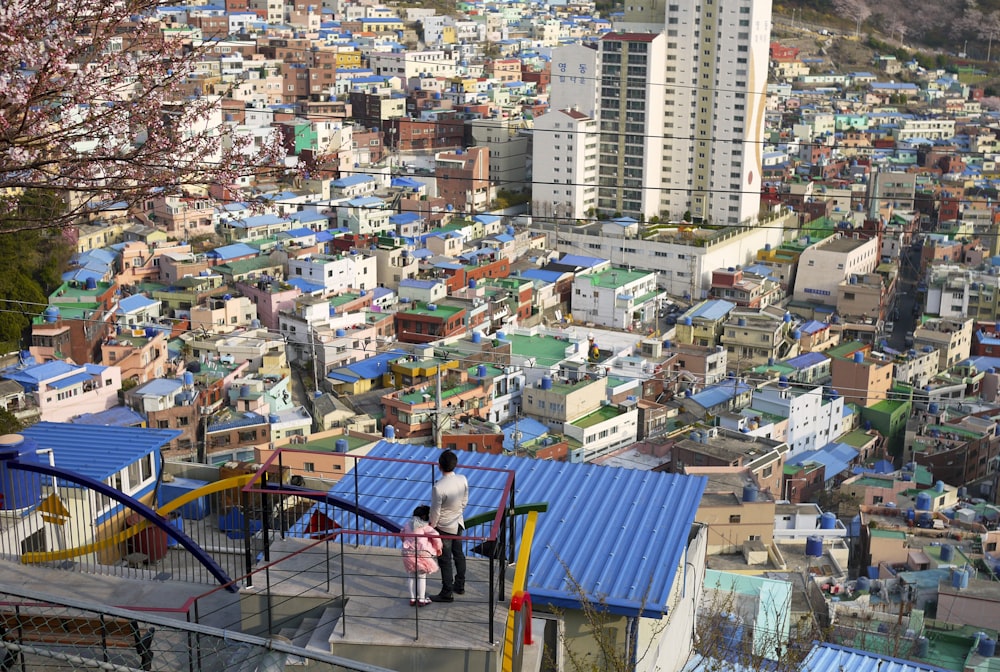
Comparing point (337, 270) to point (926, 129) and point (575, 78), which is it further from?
point (926, 129)

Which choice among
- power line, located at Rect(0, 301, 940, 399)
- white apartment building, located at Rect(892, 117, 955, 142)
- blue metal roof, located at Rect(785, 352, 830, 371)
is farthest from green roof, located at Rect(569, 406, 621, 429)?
white apartment building, located at Rect(892, 117, 955, 142)

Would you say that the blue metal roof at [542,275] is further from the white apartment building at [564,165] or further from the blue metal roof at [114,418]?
the blue metal roof at [114,418]

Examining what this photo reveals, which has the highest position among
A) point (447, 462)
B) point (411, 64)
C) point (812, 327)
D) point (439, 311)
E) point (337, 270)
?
point (411, 64)

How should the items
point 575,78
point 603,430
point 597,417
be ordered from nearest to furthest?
point 603,430 < point 597,417 < point 575,78

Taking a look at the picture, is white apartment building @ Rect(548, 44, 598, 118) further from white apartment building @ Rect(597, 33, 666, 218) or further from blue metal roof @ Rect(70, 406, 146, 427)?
blue metal roof @ Rect(70, 406, 146, 427)

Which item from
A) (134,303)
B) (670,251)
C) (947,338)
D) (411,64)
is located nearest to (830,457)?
(947,338)

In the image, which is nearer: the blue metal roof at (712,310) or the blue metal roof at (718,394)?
the blue metal roof at (718,394)

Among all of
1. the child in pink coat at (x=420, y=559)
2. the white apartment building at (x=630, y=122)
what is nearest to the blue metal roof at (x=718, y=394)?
the white apartment building at (x=630, y=122)
